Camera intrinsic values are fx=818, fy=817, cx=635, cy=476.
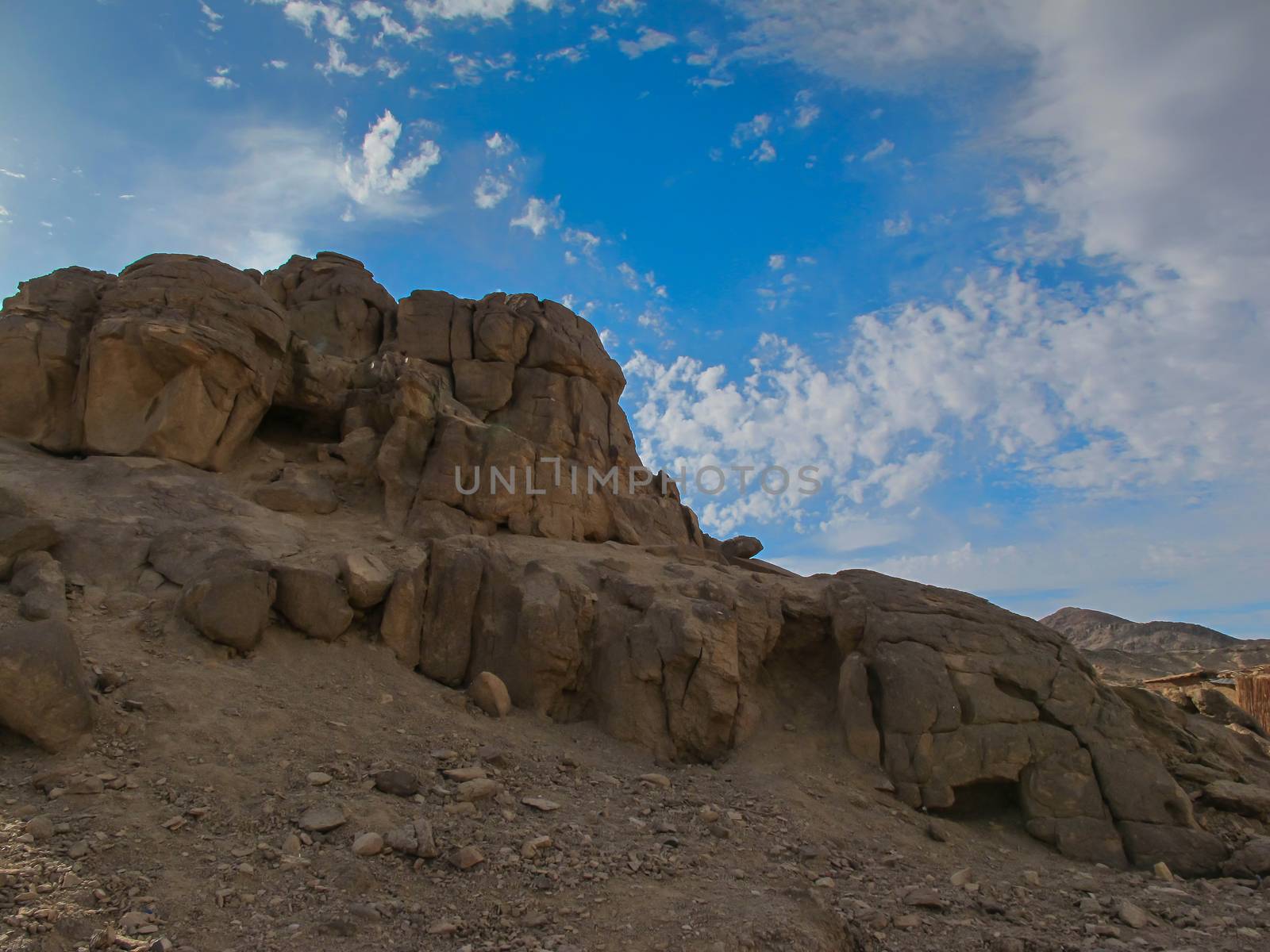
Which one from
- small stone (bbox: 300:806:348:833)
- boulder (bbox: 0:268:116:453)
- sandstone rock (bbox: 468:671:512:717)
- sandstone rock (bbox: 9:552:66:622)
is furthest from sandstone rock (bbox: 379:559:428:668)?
boulder (bbox: 0:268:116:453)

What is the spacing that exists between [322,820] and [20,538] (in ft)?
24.5

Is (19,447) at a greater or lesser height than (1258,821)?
greater

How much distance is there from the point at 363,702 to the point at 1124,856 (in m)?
12.1

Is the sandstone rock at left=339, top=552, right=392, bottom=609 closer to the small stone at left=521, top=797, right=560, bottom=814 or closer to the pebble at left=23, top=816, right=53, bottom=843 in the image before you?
the small stone at left=521, top=797, right=560, bottom=814

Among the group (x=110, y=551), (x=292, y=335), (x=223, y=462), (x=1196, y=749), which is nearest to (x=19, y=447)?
(x=223, y=462)

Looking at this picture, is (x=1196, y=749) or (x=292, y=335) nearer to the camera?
(x=1196, y=749)

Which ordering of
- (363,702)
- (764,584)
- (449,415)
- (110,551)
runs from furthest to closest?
1. (449,415)
2. (764,584)
3. (110,551)
4. (363,702)

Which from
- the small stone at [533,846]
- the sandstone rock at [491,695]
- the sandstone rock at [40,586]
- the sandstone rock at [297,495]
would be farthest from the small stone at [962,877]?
the sandstone rock at [297,495]

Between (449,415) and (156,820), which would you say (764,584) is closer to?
(449,415)

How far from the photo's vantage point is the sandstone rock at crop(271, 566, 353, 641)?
13484 mm

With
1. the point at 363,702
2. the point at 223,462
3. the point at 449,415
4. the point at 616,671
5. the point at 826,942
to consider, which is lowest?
the point at 826,942

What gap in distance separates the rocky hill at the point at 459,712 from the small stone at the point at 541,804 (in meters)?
0.04

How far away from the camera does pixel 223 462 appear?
1752cm

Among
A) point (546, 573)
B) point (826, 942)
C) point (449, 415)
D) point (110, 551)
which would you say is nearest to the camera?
point (826, 942)
